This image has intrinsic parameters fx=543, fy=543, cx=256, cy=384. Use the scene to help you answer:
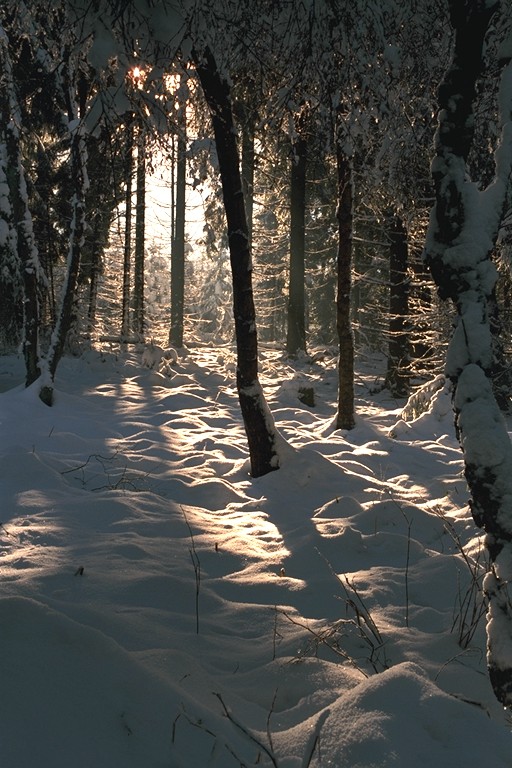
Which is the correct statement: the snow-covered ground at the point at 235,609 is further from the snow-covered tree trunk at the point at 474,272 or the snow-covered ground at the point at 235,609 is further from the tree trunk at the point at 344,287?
the tree trunk at the point at 344,287

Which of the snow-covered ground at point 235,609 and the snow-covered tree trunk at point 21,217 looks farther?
the snow-covered tree trunk at point 21,217

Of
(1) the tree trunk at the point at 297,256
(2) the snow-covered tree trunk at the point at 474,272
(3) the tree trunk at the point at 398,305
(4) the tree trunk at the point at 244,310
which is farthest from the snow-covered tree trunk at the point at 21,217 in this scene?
(2) the snow-covered tree trunk at the point at 474,272

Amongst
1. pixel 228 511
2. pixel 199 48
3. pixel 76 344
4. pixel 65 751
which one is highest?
pixel 199 48

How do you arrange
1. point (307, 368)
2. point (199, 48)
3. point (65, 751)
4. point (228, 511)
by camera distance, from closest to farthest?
point (65, 751) < point (199, 48) < point (228, 511) < point (307, 368)

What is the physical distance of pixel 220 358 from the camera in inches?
737

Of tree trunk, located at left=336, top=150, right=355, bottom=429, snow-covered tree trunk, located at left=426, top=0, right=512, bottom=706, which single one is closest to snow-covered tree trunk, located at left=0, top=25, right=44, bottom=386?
tree trunk, located at left=336, top=150, right=355, bottom=429

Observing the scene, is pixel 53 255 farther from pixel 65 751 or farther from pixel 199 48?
pixel 65 751

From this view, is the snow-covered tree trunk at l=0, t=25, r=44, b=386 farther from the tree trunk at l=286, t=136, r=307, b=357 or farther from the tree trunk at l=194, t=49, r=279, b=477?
the tree trunk at l=286, t=136, r=307, b=357

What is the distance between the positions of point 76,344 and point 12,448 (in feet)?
37.6

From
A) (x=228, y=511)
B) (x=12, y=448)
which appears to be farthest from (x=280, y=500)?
(x=12, y=448)

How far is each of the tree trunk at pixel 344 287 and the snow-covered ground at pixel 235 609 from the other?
133 centimetres

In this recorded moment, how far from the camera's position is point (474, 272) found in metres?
2.41

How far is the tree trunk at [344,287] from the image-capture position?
337 inches

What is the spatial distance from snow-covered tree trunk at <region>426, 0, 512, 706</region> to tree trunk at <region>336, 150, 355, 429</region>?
6.00 meters
